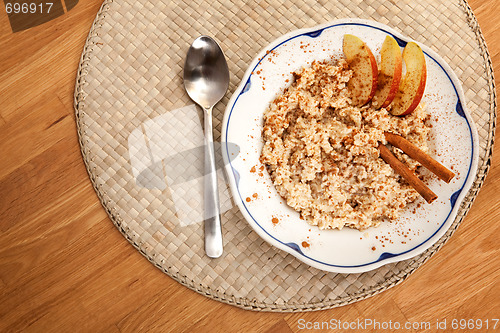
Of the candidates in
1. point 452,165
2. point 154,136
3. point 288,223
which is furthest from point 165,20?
point 452,165

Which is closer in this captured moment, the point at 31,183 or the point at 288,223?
the point at 288,223

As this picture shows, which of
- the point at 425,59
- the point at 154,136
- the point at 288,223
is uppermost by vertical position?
the point at 425,59

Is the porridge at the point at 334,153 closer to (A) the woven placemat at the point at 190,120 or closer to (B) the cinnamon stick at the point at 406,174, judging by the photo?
(B) the cinnamon stick at the point at 406,174

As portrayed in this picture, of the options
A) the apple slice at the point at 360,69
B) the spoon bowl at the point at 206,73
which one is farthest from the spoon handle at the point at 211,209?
the apple slice at the point at 360,69

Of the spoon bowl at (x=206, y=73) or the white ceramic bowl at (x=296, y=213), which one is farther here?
the spoon bowl at (x=206, y=73)

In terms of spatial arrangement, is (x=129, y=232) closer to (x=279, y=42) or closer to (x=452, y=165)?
(x=279, y=42)

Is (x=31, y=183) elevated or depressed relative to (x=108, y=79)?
depressed
